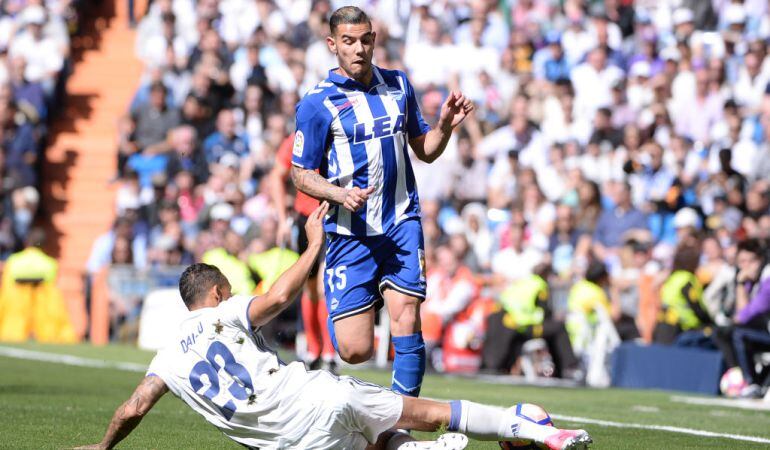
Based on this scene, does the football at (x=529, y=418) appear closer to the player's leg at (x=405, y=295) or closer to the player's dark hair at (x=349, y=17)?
the player's leg at (x=405, y=295)

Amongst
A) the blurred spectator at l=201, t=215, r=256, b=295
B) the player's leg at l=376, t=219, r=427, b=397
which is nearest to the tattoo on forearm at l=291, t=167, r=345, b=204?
the player's leg at l=376, t=219, r=427, b=397

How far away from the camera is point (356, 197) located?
25.7ft

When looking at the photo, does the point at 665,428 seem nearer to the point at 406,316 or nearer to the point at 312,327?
the point at 406,316

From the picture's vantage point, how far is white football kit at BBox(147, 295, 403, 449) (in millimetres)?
7129

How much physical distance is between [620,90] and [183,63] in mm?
8367

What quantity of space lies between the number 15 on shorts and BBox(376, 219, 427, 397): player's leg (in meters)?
0.22

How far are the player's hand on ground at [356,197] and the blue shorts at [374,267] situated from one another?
66 centimetres

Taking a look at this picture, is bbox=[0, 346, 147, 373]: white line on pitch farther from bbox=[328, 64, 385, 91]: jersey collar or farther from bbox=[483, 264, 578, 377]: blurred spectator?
bbox=[328, 64, 385, 91]: jersey collar

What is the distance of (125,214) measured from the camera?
23109mm

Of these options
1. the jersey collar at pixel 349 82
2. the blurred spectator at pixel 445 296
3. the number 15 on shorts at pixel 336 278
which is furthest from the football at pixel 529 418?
the blurred spectator at pixel 445 296

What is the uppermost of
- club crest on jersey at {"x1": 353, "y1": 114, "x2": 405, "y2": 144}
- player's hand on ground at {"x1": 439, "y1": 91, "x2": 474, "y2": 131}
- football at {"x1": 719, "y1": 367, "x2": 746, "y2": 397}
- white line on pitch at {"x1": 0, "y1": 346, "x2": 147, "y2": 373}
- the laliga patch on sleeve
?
player's hand on ground at {"x1": 439, "y1": 91, "x2": 474, "y2": 131}

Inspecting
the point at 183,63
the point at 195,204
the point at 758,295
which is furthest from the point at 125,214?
the point at 758,295

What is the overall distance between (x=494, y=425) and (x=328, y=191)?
169 cm

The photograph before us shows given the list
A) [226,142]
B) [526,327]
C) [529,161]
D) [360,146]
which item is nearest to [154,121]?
[226,142]
